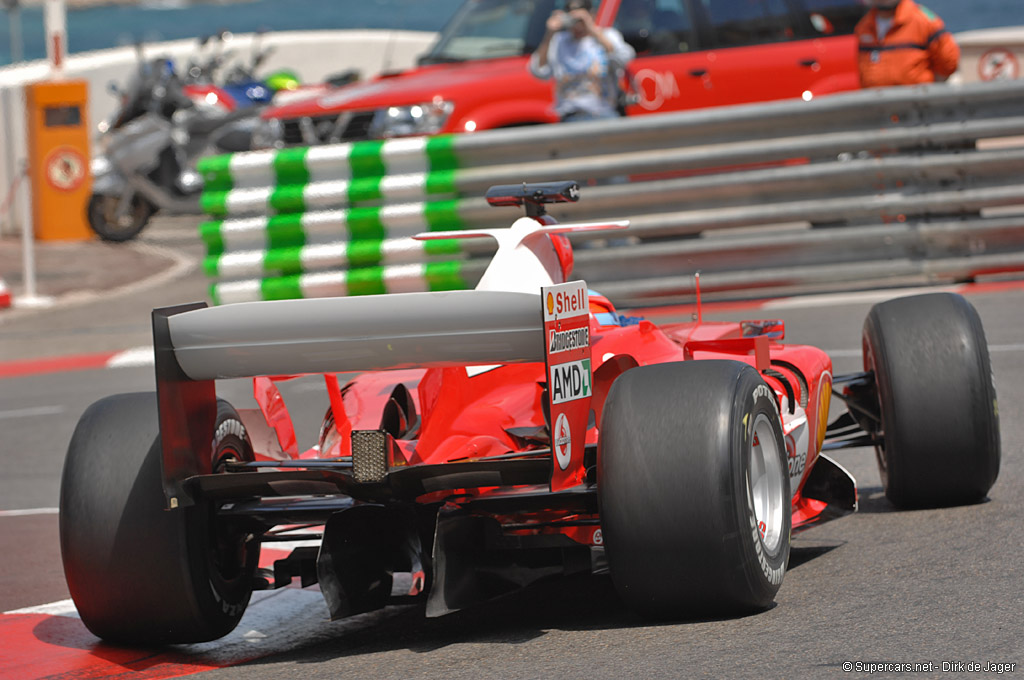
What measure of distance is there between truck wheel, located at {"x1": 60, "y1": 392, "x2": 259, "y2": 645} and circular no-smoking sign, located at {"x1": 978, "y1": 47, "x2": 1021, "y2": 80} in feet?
70.2

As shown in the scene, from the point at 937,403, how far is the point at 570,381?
5.81 feet

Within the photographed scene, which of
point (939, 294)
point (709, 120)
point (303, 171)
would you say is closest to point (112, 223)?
point (303, 171)

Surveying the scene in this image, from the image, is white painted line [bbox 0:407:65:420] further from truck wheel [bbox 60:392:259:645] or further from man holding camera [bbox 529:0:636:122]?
truck wheel [bbox 60:392:259:645]

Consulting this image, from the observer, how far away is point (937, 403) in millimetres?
5477

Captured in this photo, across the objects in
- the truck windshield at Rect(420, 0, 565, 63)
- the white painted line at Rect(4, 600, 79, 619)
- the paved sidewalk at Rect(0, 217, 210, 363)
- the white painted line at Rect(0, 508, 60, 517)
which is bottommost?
the white painted line at Rect(0, 508, 60, 517)

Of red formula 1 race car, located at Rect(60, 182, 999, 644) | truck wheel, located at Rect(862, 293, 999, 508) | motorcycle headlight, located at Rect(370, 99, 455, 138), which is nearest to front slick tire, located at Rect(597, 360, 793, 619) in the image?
red formula 1 race car, located at Rect(60, 182, 999, 644)

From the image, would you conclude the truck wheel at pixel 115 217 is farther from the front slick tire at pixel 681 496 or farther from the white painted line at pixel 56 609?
the front slick tire at pixel 681 496

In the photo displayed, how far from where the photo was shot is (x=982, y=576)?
4605 mm

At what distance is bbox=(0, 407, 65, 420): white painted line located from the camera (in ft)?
32.1

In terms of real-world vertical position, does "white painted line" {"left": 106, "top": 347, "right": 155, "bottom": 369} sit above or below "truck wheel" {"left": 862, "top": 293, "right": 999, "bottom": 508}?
below

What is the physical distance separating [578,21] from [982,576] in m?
7.91

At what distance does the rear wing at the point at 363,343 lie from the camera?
4.24m

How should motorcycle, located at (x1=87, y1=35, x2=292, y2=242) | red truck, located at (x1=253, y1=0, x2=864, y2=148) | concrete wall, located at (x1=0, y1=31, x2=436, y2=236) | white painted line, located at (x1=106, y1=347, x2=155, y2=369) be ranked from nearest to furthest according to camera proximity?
white painted line, located at (x1=106, y1=347, x2=155, y2=369), red truck, located at (x1=253, y1=0, x2=864, y2=148), motorcycle, located at (x1=87, y1=35, x2=292, y2=242), concrete wall, located at (x1=0, y1=31, x2=436, y2=236)

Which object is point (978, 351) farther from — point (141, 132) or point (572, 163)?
point (141, 132)
